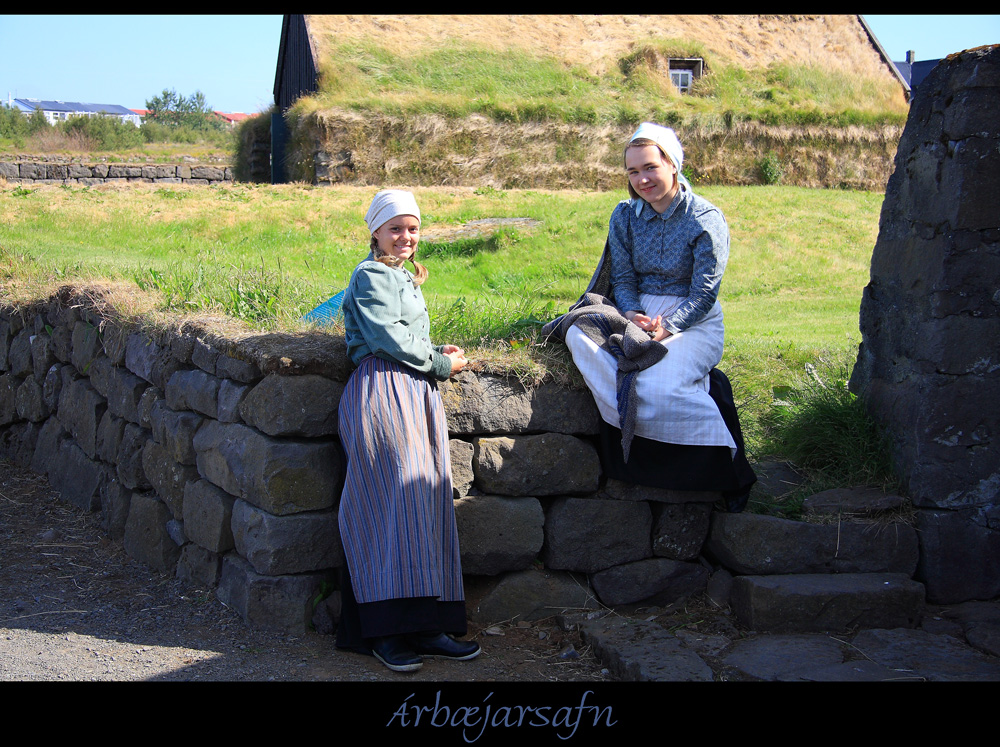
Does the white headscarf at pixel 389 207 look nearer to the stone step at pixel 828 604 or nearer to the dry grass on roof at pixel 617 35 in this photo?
the stone step at pixel 828 604

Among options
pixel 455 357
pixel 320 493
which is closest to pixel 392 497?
pixel 320 493

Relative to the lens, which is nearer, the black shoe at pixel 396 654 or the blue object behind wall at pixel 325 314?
the black shoe at pixel 396 654

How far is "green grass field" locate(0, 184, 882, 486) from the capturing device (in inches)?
203

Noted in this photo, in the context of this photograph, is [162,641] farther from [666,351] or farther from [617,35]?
[617,35]

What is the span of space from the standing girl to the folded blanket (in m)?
0.80

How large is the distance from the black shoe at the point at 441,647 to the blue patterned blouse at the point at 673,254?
1.71 m

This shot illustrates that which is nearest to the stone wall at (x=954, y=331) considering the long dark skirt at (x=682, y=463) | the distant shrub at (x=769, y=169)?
the long dark skirt at (x=682, y=463)

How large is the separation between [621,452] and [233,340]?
1942 millimetres

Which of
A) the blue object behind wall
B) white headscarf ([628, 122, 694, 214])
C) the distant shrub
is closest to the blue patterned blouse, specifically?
white headscarf ([628, 122, 694, 214])

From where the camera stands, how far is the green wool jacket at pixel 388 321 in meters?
3.61

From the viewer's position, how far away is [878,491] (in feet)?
14.3

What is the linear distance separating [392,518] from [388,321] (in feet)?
2.69

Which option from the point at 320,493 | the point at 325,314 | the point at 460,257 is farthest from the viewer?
the point at 460,257

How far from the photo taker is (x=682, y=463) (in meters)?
4.01
